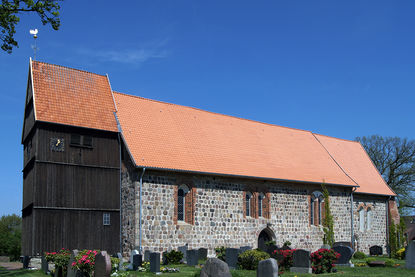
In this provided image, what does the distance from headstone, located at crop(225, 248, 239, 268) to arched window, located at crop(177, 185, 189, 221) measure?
547 centimetres

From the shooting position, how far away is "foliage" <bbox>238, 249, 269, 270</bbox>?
19109mm

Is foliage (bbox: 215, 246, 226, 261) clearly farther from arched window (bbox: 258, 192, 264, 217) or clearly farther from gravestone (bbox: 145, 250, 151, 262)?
arched window (bbox: 258, 192, 264, 217)

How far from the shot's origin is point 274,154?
30531 mm

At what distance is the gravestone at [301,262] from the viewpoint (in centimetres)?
1802

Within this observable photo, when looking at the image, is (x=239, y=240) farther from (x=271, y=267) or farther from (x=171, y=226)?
(x=271, y=267)

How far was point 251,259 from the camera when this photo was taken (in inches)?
758

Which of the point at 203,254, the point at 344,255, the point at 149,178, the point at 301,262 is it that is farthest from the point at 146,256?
the point at 344,255

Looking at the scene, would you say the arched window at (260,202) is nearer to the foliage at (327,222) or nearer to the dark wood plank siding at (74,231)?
the foliage at (327,222)

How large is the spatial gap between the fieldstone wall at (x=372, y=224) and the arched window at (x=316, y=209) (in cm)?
325

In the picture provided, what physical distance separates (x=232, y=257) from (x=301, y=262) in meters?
2.91

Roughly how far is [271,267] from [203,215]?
1215cm

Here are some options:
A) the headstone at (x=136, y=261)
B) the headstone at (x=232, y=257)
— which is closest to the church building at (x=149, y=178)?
the headstone at (x=136, y=261)

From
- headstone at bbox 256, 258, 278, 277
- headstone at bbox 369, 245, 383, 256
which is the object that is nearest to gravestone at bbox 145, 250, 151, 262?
headstone at bbox 256, 258, 278, 277

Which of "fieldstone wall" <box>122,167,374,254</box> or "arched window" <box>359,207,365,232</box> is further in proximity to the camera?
"arched window" <box>359,207,365,232</box>
